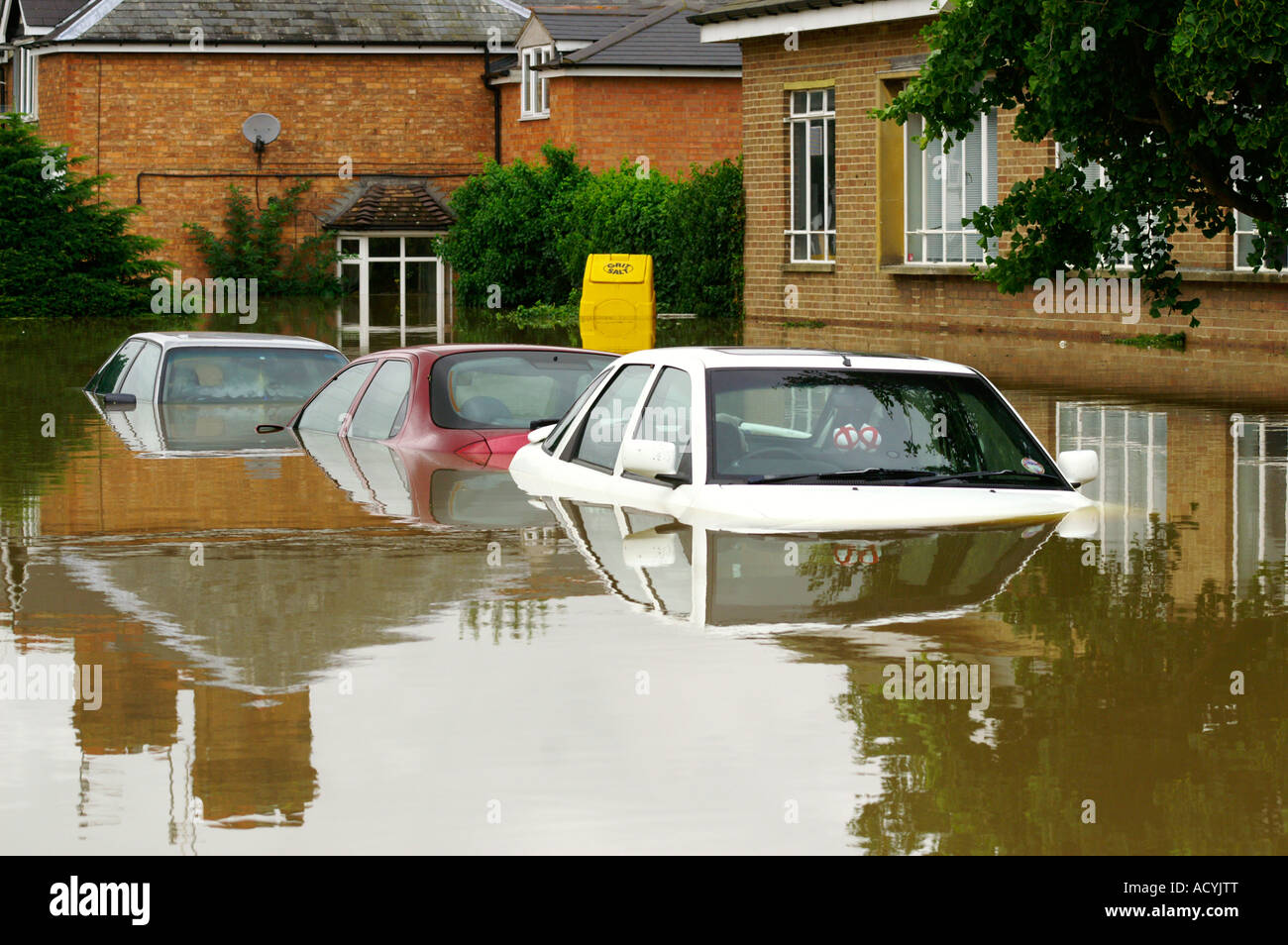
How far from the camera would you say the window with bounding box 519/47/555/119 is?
59.9 meters

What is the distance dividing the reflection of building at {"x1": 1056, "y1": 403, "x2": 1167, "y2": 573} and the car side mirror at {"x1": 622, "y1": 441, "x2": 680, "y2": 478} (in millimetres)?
2257

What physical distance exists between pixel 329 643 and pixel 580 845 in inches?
136

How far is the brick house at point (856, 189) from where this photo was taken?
33.8 m

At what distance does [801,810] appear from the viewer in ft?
21.4

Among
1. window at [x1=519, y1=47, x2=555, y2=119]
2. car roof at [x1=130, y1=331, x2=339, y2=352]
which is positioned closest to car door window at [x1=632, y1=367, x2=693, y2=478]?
car roof at [x1=130, y1=331, x2=339, y2=352]

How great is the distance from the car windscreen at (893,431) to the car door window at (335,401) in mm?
5837

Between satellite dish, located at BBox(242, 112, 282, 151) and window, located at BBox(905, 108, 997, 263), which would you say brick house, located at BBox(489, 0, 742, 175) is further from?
window, located at BBox(905, 108, 997, 263)

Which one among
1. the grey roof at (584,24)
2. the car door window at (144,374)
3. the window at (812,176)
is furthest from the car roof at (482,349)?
the grey roof at (584,24)

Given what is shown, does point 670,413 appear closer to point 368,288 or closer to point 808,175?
point 808,175

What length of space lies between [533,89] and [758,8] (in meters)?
24.6

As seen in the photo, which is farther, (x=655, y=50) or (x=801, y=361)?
(x=655, y=50)

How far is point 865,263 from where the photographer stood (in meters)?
36.6
